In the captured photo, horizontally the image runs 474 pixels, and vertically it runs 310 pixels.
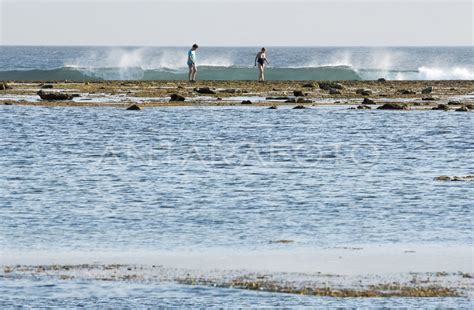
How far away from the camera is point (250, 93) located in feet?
185

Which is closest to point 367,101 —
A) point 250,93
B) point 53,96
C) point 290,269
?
point 250,93

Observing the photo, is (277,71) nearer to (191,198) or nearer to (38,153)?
(38,153)

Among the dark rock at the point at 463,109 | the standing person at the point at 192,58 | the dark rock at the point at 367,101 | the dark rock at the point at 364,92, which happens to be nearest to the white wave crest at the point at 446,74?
the dark rock at the point at 364,92

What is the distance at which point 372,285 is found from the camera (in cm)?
1458

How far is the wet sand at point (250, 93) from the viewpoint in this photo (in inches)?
1959

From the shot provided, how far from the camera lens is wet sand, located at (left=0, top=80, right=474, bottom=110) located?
49750mm

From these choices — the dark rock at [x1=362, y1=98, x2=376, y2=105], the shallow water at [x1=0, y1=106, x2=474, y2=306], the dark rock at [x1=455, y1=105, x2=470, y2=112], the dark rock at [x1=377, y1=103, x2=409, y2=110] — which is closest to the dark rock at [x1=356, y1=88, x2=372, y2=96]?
the dark rock at [x1=362, y1=98, x2=376, y2=105]

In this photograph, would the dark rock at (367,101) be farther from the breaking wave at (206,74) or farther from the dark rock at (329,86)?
the breaking wave at (206,74)

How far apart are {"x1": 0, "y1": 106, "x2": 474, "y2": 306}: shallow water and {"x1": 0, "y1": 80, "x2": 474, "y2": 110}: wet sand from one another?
7.71m

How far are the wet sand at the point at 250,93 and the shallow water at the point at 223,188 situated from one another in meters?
7.71

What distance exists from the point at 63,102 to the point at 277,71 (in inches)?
1188

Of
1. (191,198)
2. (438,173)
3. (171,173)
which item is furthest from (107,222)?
(438,173)

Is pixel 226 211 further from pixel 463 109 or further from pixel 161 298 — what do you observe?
pixel 463 109

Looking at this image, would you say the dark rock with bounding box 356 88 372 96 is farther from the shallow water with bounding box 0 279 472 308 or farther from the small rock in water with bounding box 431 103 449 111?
the shallow water with bounding box 0 279 472 308
